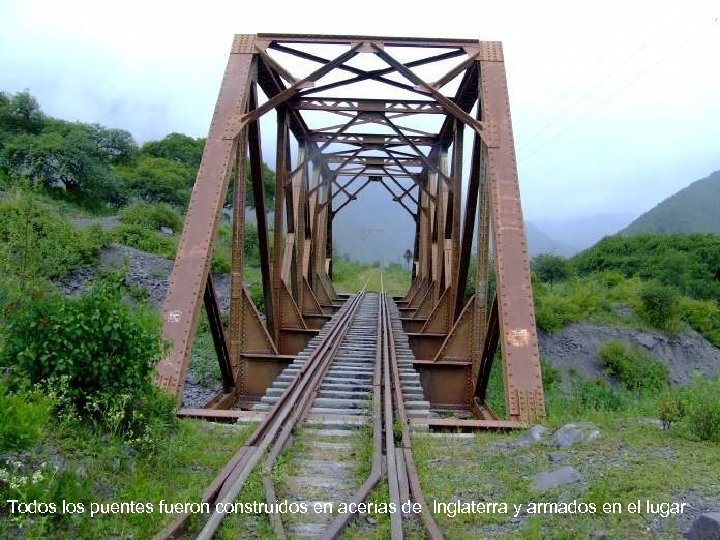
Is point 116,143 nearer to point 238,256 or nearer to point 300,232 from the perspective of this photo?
point 300,232

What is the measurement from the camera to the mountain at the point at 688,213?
354 feet

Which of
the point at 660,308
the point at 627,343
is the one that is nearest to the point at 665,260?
the point at 660,308

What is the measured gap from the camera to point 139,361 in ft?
14.6

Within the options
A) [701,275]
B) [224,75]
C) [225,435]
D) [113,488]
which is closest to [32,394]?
[113,488]

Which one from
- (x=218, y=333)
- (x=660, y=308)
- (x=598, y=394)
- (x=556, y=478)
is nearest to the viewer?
(x=556, y=478)

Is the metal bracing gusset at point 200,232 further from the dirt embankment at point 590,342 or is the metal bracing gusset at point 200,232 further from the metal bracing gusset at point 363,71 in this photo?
the dirt embankment at point 590,342

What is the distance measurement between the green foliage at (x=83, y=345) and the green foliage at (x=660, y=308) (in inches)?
838

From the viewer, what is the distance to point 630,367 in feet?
62.8

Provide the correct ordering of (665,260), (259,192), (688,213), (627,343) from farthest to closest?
(688,213) → (665,260) → (627,343) → (259,192)

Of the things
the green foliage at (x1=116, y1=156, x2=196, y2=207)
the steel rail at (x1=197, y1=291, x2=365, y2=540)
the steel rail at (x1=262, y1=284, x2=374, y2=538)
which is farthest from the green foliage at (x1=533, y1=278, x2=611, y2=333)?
the green foliage at (x1=116, y1=156, x2=196, y2=207)

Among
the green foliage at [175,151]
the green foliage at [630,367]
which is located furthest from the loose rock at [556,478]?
the green foliage at [175,151]

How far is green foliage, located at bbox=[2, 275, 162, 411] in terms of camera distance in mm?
4059

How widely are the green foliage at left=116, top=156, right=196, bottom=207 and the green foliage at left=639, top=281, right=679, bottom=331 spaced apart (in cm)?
2532

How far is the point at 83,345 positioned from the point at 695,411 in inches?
180
